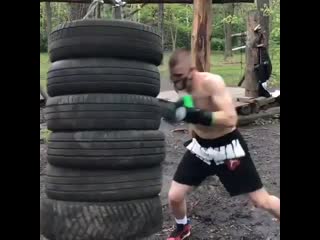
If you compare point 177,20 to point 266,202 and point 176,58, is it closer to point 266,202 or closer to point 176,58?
point 176,58

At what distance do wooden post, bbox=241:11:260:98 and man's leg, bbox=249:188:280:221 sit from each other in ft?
23.9

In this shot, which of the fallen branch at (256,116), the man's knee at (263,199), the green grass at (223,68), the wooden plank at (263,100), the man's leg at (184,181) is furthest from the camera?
the green grass at (223,68)

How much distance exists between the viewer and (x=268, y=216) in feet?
16.5

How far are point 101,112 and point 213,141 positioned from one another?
0.99 meters

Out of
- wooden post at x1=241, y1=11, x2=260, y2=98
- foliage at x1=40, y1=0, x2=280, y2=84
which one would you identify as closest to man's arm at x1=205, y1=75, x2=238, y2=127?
wooden post at x1=241, y1=11, x2=260, y2=98

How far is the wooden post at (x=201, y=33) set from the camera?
752cm

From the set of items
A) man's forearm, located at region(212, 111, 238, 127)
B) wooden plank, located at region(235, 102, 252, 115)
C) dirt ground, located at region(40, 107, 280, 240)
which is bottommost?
dirt ground, located at region(40, 107, 280, 240)

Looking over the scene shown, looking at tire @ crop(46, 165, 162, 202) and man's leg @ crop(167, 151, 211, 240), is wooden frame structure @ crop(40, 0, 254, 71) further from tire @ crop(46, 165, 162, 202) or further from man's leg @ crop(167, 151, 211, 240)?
tire @ crop(46, 165, 162, 202)

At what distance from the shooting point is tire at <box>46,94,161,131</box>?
3885 millimetres

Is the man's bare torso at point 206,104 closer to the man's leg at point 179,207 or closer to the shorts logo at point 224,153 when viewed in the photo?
the shorts logo at point 224,153

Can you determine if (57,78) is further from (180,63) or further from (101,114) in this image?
(180,63)

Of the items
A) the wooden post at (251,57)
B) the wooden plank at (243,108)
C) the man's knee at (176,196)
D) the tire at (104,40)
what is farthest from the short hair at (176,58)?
the wooden post at (251,57)

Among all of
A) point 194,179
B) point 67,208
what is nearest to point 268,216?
point 194,179
